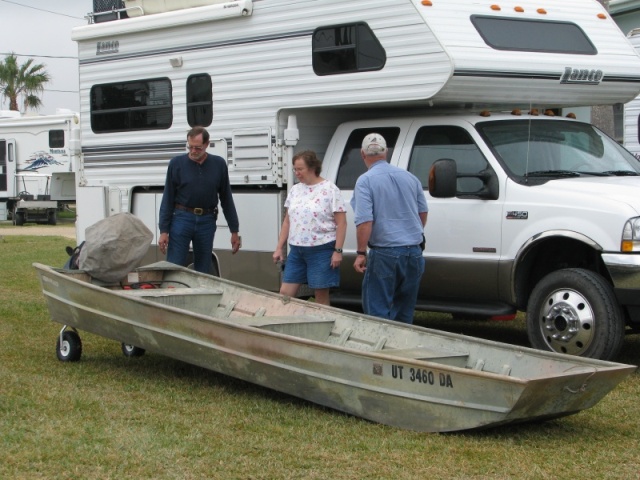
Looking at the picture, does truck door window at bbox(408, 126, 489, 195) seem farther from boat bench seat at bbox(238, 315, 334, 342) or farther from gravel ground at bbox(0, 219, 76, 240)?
gravel ground at bbox(0, 219, 76, 240)

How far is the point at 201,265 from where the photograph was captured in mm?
8891

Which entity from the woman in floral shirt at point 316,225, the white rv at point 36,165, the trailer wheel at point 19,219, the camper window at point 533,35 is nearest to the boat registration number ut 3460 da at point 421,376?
the woman in floral shirt at point 316,225

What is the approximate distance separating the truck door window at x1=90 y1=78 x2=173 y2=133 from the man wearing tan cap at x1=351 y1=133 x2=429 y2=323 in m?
3.27

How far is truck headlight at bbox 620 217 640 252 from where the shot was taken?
7051mm

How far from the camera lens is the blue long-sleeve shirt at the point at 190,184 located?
8.60 m

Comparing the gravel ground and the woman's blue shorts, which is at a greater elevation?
the woman's blue shorts

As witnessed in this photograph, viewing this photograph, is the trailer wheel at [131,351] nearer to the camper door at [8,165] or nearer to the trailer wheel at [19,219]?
the camper door at [8,165]

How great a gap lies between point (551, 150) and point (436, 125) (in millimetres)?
899

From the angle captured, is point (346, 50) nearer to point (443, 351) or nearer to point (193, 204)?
point (193, 204)

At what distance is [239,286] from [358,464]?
3.18m

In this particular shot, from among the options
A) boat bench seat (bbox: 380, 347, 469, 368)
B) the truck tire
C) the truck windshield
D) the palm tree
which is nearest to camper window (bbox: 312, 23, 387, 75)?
the truck windshield

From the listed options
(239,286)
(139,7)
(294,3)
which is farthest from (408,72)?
(139,7)

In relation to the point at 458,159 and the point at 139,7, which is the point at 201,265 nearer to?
the point at 458,159

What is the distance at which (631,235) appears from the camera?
706 centimetres
